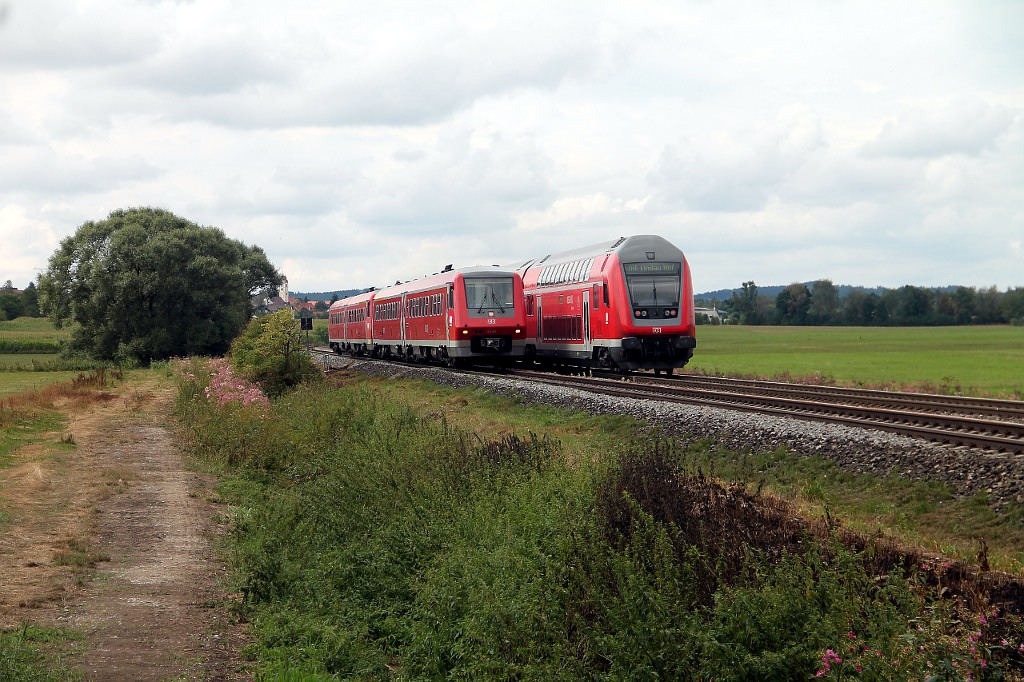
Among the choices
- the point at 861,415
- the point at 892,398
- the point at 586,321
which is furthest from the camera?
the point at 586,321

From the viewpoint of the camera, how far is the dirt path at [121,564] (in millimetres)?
8883

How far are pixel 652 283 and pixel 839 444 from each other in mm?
13595

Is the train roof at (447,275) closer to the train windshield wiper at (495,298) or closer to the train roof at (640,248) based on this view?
the train windshield wiper at (495,298)

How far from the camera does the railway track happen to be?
14532 millimetres

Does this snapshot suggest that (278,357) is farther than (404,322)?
No

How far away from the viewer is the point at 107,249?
63.9 m

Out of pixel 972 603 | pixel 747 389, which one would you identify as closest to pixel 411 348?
pixel 747 389

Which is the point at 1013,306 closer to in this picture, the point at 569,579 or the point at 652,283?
the point at 652,283

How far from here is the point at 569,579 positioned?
884 centimetres

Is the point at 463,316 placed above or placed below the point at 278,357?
above

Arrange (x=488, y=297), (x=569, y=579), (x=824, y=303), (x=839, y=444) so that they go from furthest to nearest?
(x=824, y=303) → (x=488, y=297) → (x=839, y=444) → (x=569, y=579)

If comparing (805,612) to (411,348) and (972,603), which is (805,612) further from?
(411,348)

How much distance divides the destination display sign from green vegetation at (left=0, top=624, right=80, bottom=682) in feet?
66.8

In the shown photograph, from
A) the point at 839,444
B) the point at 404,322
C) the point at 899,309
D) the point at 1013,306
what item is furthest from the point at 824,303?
the point at 839,444
